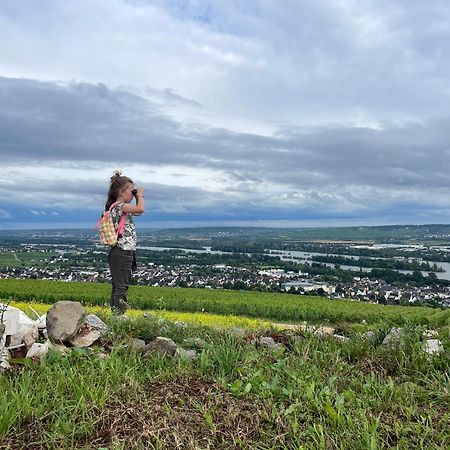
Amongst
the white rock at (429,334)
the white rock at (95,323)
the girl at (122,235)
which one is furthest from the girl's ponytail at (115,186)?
the white rock at (429,334)

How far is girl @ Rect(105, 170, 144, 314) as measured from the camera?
7098 mm

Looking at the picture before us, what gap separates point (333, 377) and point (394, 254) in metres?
79.5

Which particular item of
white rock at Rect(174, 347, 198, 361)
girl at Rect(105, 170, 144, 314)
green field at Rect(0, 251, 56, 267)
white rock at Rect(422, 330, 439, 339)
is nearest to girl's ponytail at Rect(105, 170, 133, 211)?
girl at Rect(105, 170, 144, 314)

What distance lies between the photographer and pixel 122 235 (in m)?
7.10

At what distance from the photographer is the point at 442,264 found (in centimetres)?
6612

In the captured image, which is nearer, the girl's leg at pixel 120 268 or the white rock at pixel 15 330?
the white rock at pixel 15 330

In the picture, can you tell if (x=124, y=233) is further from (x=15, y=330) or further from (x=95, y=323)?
(x=15, y=330)

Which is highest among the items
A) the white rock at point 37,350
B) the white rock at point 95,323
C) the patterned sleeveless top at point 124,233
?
the patterned sleeveless top at point 124,233

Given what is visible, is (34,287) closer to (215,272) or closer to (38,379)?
(38,379)

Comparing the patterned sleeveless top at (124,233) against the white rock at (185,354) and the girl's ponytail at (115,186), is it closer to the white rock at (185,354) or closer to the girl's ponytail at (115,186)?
the girl's ponytail at (115,186)

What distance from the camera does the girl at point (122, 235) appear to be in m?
7.10

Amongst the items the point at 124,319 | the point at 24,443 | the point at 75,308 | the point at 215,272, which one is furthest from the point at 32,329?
the point at 215,272

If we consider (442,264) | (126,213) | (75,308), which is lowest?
(442,264)

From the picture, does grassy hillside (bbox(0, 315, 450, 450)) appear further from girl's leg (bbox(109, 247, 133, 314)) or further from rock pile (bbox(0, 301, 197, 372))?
girl's leg (bbox(109, 247, 133, 314))
